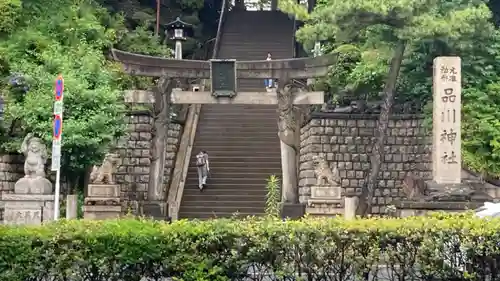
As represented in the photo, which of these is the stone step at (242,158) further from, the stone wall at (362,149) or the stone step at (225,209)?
the stone step at (225,209)

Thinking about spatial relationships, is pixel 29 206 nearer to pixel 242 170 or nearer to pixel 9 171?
pixel 9 171

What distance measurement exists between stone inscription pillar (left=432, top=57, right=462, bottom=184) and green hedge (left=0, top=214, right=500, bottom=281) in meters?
8.31

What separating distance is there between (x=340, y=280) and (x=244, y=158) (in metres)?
14.9

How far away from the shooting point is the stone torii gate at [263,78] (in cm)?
1752

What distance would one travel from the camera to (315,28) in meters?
17.8

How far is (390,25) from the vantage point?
17.7 metres

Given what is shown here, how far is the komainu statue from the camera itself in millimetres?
17453

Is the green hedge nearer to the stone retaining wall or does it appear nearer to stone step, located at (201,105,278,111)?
the stone retaining wall

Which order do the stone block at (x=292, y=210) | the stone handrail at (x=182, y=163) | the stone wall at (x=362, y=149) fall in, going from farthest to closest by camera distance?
the stone wall at (x=362, y=149), the stone handrail at (x=182, y=163), the stone block at (x=292, y=210)

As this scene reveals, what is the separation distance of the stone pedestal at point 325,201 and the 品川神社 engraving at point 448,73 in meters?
4.63

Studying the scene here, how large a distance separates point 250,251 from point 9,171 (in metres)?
13.8

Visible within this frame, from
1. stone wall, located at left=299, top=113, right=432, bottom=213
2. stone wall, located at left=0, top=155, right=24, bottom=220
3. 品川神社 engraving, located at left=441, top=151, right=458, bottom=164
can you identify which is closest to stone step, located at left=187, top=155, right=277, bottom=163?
stone wall, located at left=299, top=113, right=432, bottom=213

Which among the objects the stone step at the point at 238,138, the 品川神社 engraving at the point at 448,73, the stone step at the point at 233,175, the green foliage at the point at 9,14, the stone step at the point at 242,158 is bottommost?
the stone step at the point at 233,175

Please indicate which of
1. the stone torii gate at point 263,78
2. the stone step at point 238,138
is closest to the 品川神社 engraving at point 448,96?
the stone torii gate at point 263,78
